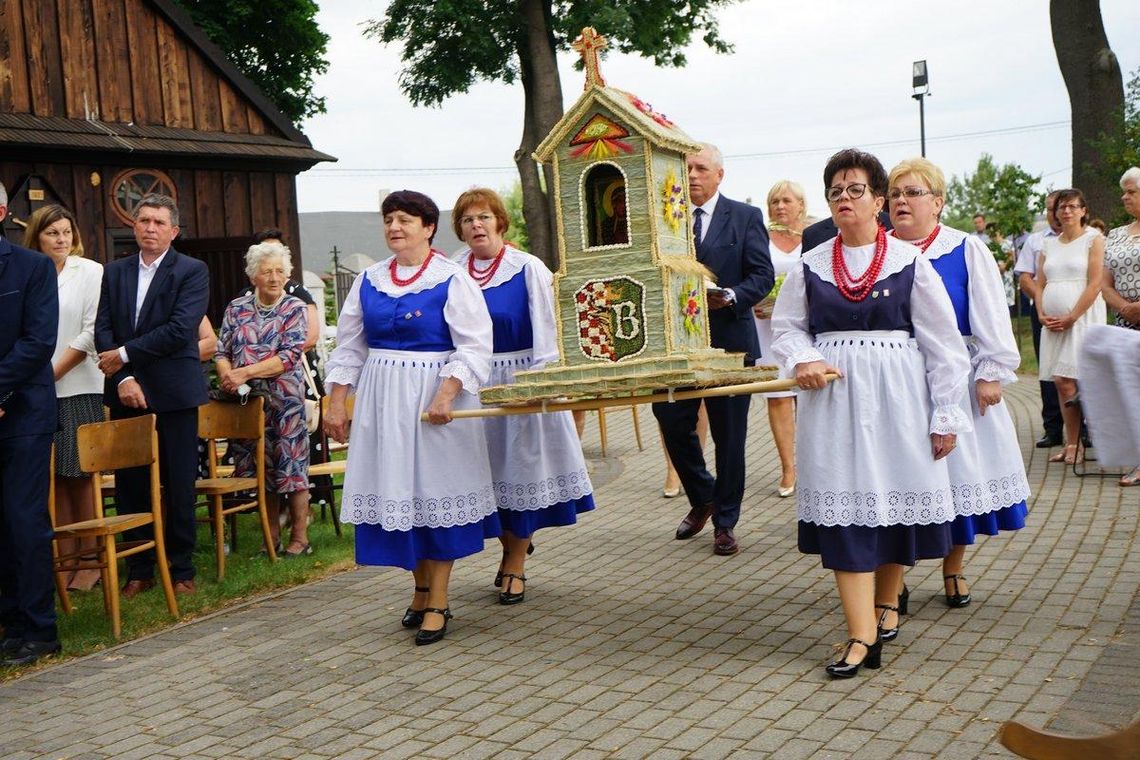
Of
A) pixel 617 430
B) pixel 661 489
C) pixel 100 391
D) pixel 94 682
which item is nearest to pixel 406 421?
pixel 94 682

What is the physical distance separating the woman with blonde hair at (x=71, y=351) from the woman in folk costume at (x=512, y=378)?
2699 millimetres

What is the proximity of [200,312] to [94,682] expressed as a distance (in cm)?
265

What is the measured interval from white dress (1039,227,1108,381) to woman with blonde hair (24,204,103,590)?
7.50 m

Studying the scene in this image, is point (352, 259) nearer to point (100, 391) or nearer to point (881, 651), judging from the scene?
point (100, 391)

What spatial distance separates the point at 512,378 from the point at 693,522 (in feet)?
7.72

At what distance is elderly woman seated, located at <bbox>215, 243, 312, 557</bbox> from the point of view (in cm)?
935

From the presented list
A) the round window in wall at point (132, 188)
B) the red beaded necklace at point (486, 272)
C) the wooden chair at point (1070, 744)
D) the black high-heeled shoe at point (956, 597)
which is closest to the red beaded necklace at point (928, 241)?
the black high-heeled shoe at point (956, 597)

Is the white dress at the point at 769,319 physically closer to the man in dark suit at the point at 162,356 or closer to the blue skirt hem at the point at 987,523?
the blue skirt hem at the point at 987,523

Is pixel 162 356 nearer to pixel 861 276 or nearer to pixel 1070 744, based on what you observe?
pixel 861 276

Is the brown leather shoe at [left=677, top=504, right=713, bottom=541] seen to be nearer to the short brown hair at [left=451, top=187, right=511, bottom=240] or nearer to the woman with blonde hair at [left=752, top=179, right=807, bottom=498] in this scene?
the woman with blonde hair at [left=752, top=179, right=807, bottom=498]

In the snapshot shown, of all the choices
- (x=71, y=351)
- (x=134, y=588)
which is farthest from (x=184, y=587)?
(x=71, y=351)

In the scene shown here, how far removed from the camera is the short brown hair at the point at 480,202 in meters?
7.39

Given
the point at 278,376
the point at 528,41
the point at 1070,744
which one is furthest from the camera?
the point at 528,41

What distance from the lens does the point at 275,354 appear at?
9.33 m
